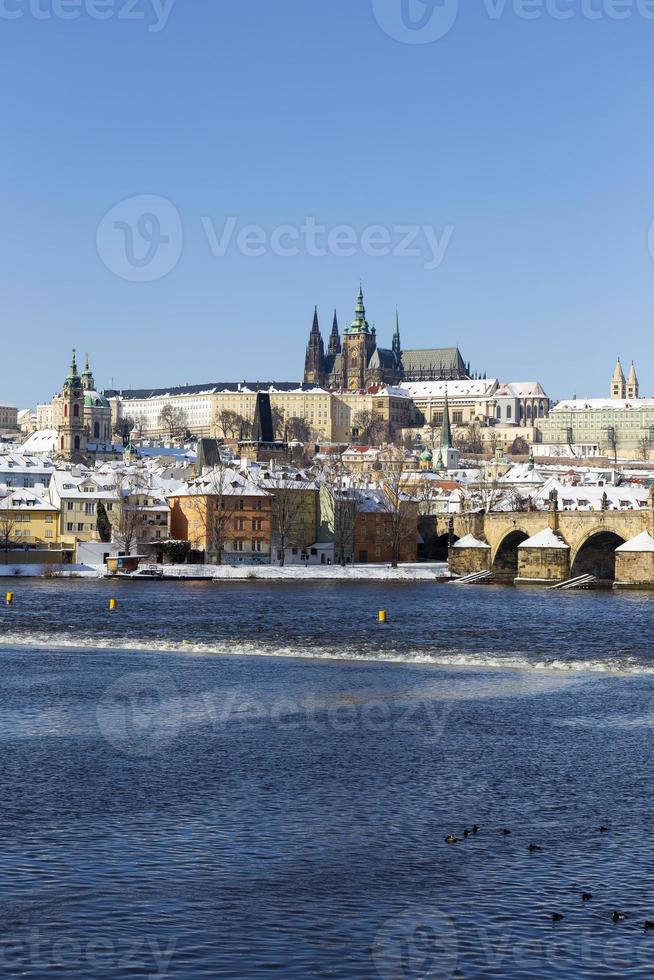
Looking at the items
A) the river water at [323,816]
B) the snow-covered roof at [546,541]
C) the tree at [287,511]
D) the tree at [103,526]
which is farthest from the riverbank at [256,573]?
the river water at [323,816]

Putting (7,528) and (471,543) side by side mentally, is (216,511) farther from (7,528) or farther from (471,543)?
(471,543)

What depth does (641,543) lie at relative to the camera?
80.1 m

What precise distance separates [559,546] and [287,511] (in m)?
23.7

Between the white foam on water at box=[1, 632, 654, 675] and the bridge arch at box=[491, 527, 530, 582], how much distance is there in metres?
49.3

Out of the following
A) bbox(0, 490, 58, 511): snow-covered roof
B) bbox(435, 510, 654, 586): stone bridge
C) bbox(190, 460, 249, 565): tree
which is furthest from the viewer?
bbox(0, 490, 58, 511): snow-covered roof

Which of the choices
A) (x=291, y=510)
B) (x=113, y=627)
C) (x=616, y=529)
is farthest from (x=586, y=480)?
(x=113, y=627)

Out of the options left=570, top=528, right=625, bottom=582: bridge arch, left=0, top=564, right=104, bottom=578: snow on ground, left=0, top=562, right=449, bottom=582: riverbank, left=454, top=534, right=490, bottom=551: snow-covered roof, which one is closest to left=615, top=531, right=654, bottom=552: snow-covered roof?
left=570, top=528, right=625, bottom=582: bridge arch

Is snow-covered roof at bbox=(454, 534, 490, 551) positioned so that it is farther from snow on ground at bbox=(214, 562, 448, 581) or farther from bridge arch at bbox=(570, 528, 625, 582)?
bridge arch at bbox=(570, 528, 625, 582)

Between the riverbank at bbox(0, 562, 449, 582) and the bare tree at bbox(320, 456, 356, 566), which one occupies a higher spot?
the bare tree at bbox(320, 456, 356, 566)

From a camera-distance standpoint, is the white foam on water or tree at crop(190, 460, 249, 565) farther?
tree at crop(190, 460, 249, 565)

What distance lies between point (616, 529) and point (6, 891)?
2762 inches

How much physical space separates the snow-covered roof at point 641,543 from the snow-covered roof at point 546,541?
5248 millimetres

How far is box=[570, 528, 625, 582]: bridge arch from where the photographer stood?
86.2m

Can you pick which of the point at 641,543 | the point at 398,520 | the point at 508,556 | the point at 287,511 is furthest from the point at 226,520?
the point at 641,543
